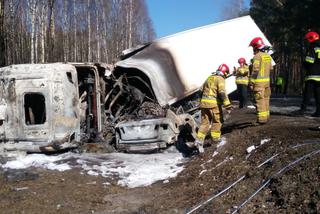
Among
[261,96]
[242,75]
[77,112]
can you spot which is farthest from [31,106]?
[242,75]

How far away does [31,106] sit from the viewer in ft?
26.6

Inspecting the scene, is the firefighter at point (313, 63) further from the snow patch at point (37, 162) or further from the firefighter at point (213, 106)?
the snow patch at point (37, 162)

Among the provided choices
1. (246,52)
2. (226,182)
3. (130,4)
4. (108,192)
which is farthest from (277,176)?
(130,4)

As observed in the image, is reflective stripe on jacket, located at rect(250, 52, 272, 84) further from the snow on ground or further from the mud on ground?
the snow on ground

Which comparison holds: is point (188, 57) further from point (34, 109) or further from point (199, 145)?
point (34, 109)

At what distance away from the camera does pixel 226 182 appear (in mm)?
5344

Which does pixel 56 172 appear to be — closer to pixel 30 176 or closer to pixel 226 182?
pixel 30 176

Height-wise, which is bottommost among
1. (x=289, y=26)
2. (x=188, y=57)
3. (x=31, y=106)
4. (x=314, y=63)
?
(x=31, y=106)

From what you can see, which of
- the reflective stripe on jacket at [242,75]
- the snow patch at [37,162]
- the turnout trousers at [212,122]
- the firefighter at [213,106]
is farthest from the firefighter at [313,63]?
the snow patch at [37,162]

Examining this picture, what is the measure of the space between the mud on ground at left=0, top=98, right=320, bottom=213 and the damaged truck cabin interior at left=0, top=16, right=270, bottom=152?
104cm

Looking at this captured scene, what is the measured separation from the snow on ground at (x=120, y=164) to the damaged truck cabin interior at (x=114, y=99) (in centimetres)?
22

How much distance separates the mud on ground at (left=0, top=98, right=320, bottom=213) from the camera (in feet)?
14.5

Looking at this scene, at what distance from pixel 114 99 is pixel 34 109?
1.73 m

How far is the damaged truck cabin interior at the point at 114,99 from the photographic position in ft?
25.6
